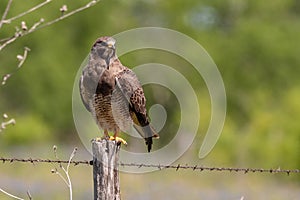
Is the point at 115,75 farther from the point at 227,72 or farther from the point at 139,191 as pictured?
the point at 227,72

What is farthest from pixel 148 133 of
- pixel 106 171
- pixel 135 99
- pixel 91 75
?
pixel 106 171

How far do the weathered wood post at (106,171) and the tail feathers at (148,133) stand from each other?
1.06 m

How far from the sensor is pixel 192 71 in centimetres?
3725

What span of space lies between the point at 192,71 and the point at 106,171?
1266 inches

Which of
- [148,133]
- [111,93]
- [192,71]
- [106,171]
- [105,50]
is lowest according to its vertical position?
[106,171]

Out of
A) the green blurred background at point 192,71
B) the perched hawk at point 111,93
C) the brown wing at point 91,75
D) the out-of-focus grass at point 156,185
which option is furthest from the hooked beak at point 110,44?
the green blurred background at point 192,71

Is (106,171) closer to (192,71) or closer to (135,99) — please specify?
(135,99)

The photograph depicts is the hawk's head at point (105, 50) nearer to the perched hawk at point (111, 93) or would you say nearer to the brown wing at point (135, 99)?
the perched hawk at point (111, 93)

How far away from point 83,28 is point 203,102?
1302cm

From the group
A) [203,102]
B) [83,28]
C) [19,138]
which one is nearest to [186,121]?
[203,102]

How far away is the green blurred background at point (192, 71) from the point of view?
23.3 m

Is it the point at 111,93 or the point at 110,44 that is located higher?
the point at 110,44

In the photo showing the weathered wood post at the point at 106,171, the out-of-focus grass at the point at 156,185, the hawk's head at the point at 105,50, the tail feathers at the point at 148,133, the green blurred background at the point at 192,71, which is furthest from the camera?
the green blurred background at the point at 192,71

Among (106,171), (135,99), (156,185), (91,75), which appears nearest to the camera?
(106,171)
